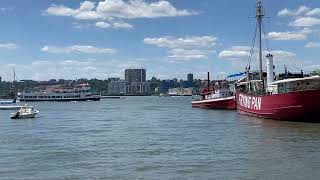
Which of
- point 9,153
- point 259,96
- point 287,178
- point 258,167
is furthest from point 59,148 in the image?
point 259,96

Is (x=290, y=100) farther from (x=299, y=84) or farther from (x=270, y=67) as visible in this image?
(x=270, y=67)

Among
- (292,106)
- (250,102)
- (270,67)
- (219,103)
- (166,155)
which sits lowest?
(166,155)

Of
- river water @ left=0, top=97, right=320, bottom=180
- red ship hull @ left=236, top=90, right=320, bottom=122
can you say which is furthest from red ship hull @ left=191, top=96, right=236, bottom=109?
river water @ left=0, top=97, right=320, bottom=180

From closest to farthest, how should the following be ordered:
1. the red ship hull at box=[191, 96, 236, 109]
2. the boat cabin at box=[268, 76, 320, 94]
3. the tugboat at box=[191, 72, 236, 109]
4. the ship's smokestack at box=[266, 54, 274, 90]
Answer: the boat cabin at box=[268, 76, 320, 94], the ship's smokestack at box=[266, 54, 274, 90], the red ship hull at box=[191, 96, 236, 109], the tugboat at box=[191, 72, 236, 109]

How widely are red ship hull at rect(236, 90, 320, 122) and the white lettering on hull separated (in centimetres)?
61

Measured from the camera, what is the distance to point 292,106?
53625mm

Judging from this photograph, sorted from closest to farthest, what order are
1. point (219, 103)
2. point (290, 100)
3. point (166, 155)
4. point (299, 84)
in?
point (166, 155)
point (290, 100)
point (299, 84)
point (219, 103)

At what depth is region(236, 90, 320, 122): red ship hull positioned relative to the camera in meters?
51.7

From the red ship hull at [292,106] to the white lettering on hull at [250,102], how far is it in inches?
24.2

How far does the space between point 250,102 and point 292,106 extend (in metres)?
14.4

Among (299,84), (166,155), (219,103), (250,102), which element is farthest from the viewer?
(219,103)

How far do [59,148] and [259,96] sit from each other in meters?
30.7

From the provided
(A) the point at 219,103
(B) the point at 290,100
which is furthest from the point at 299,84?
(A) the point at 219,103

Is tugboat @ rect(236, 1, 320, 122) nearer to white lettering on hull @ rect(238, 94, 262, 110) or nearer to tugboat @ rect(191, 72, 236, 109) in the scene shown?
white lettering on hull @ rect(238, 94, 262, 110)
